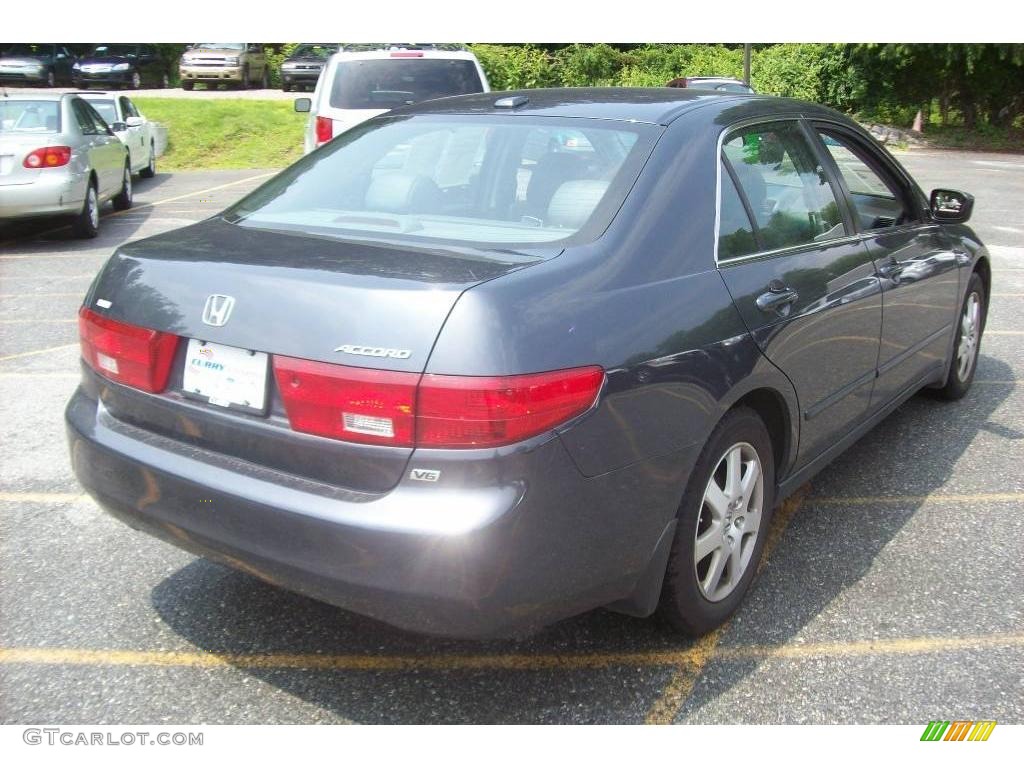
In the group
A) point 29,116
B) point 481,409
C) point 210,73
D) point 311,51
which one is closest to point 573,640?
point 481,409

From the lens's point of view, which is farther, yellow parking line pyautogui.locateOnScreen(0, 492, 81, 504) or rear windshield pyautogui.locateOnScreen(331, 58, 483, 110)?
rear windshield pyautogui.locateOnScreen(331, 58, 483, 110)

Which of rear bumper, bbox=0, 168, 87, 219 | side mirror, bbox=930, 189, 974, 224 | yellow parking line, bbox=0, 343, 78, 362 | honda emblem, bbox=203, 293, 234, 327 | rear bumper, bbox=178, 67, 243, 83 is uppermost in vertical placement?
rear bumper, bbox=178, 67, 243, 83

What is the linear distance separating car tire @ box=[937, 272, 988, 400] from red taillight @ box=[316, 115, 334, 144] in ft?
19.8

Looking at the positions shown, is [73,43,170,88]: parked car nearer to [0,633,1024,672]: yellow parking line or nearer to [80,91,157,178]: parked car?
[80,91,157,178]: parked car

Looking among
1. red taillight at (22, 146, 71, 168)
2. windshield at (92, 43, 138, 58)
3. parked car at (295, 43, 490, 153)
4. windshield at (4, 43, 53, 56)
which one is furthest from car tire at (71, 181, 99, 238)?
windshield at (92, 43, 138, 58)

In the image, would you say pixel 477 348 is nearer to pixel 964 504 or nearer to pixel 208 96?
pixel 964 504

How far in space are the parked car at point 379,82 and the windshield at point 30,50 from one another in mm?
24184

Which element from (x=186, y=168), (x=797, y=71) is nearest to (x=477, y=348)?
(x=186, y=168)

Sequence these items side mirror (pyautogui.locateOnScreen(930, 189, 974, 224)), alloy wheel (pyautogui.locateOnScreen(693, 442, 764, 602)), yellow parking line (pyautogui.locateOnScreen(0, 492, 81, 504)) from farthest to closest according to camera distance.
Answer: side mirror (pyautogui.locateOnScreen(930, 189, 974, 224)) → yellow parking line (pyautogui.locateOnScreen(0, 492, 81, 504)) → alloy wheel (pyautogui.locateOnScreen(693, 442, 764, 602))

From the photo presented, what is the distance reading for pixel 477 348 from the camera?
2.35m

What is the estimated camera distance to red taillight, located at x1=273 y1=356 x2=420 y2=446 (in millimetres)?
2365

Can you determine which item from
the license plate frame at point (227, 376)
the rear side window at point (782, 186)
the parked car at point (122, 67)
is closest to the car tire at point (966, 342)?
the rear side window at point (782, 186)

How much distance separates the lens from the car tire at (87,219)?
1143 centimetres

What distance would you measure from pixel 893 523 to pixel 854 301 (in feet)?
3.18
